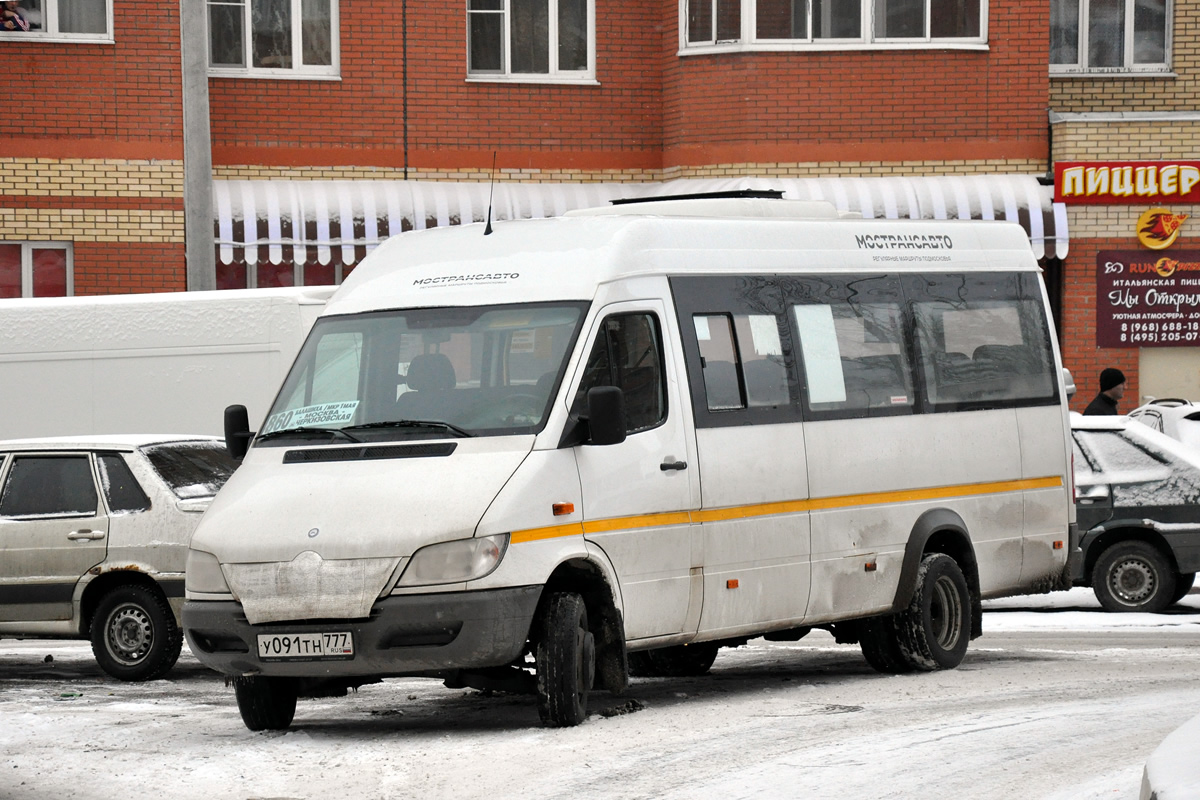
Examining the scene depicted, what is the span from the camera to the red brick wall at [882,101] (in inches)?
893

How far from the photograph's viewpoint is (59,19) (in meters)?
21.8

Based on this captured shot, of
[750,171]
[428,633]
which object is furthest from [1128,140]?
[428,633]

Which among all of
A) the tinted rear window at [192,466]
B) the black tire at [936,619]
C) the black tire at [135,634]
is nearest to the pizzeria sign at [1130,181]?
the black tire at [936,619]

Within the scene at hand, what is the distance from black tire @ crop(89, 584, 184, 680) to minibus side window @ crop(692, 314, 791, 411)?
408 cm

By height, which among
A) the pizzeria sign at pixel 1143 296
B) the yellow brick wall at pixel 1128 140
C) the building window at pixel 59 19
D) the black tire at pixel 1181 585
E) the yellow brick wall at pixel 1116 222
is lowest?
the black tire at pixel 1181 585

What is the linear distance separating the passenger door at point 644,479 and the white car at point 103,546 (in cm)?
377

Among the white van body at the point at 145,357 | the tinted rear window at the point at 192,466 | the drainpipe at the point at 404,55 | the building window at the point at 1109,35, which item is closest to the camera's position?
the tinted rear window at the point at 192,466

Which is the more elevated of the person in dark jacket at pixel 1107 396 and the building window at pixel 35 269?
the building window at pixel 35 269

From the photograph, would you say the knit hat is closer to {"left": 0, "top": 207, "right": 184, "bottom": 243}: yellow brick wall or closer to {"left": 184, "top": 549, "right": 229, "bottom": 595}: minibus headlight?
{"left": 0, "top": 207, "right": 184, "bottom": 243}: yellow brick wall

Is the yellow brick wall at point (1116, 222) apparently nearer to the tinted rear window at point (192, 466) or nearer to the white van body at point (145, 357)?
the white van body at point (145, 357)

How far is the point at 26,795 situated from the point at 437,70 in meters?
16.3

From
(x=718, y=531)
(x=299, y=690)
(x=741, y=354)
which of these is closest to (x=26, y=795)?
(x=299, y=690)

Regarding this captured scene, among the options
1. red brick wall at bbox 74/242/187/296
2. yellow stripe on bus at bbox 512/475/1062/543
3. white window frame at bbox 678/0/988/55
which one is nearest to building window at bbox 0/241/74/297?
red brick wall at bbox 74/242/187/296

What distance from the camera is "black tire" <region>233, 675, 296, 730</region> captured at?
945cm
